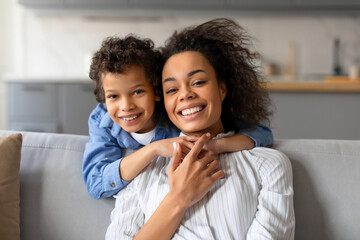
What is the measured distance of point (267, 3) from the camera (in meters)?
3.64

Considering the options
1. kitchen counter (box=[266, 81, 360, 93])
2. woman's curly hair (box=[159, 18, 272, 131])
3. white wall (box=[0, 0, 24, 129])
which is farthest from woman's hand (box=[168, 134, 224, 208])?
white wall (box=[0, 0, 24, 129])

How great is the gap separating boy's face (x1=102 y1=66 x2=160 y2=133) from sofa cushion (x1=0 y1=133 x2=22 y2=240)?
36 centimetres

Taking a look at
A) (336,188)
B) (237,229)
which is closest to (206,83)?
(237,229)

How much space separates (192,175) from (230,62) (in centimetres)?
42

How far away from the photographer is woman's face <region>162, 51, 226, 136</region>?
1229 mm

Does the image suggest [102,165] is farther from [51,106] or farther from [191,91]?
[51,106]

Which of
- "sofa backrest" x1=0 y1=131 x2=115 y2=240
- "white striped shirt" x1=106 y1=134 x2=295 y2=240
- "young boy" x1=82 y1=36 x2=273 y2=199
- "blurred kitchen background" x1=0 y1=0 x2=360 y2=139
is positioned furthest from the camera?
"blurred kitchen background" x1=0 y1=0 x2=360 y2=139

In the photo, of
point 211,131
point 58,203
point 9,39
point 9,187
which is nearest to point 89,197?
point 58,203

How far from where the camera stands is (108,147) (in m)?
1.40

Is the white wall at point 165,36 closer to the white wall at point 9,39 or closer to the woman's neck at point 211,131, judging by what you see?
the white wall at point 9,39

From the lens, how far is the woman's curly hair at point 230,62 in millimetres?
1330

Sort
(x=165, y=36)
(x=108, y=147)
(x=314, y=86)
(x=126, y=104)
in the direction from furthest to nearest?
(x=165, y=36), (x=314, y=86), (x=108, y=147), (x=126, y=104)

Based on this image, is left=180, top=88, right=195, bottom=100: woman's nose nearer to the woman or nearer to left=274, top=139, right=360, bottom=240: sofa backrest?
the woman

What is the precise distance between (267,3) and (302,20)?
21.6 inches
